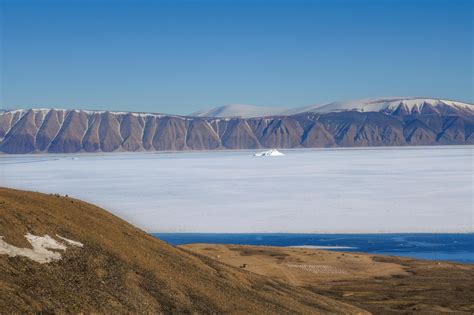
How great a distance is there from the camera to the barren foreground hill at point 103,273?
14.9m

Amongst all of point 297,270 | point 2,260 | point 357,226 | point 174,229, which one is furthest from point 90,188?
point 2,260

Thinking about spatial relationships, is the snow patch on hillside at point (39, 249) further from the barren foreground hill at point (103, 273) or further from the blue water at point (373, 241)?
the blue water at point (373, 241)

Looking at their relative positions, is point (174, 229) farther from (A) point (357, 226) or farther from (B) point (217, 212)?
(A) point (357, 226)

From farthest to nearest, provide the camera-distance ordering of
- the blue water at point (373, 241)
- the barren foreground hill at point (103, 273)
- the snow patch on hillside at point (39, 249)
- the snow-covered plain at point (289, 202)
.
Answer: the snow-covered plain at point (289, 202) → the blue water at point (373, 241) → the snow patch on hillside at point (39, 249) → the barren foreground hill at point (103, 273)

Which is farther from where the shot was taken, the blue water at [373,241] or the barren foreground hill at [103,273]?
the blue water at [373,241]

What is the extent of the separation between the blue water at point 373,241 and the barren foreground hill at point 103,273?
14.6m

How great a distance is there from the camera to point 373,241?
38.1 meters

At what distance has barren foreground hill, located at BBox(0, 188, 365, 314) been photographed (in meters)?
14.9

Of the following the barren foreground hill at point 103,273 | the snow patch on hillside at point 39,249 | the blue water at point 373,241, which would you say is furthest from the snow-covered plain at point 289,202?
the snow patch on hillside at point 39,249

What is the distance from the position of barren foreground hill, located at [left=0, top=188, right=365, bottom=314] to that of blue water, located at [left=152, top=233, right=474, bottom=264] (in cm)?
1455

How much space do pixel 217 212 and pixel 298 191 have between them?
12.6 m

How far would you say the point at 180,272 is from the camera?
63.6 feet

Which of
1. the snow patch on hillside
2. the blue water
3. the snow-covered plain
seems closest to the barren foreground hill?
the snow patch on hillside

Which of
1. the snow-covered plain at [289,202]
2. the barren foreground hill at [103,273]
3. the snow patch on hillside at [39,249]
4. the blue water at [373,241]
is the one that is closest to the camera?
the barren foreground hill at [103,273]
